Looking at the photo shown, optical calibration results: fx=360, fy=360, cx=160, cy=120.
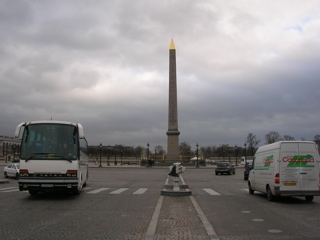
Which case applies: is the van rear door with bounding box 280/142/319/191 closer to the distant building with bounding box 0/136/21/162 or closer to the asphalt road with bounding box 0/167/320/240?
the asphalt road with bounding box 0/167/320/240

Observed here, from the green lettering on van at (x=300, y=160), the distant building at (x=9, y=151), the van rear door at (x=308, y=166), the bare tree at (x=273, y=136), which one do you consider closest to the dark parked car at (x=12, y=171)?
the green lettering on van at (x=300, y=160)

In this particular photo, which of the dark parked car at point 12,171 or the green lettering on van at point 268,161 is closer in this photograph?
the green lettering on van at point 268,161

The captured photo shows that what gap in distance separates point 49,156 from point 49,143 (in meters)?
0.57

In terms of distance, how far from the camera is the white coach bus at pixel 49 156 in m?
14.5

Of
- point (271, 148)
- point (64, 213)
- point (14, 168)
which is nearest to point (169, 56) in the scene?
point (14, 168)

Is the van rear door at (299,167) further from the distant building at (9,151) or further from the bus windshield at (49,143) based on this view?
the distant building at (9,151)

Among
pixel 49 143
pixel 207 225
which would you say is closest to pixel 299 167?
pixel 207 225

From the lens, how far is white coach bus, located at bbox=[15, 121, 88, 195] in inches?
570

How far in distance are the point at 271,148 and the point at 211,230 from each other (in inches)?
311

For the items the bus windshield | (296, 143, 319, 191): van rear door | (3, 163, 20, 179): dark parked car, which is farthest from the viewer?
(3, 163, 20, 179): dark parked car

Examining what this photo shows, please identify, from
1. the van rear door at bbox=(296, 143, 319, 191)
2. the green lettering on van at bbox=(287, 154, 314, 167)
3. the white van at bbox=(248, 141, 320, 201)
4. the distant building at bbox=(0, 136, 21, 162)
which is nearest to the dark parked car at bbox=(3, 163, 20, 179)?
the white van at bbox=(248, 141, 320, 201)

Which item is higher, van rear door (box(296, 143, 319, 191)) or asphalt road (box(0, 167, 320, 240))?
van rear door (box(296, 143, 319, 191))

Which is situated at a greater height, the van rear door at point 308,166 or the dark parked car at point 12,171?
the van rear door at point 308,166

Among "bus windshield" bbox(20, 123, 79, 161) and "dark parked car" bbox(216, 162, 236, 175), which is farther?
"dark parked car" bbox(216, 162, 236, 175)
